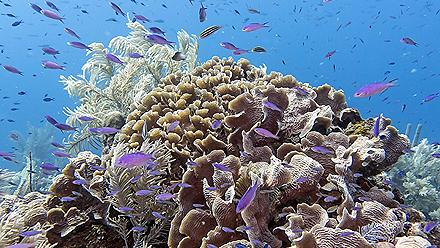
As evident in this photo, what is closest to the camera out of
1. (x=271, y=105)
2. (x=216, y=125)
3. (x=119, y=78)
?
(x=271, y=105)

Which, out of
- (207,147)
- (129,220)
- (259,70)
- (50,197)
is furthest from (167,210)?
(259,70)

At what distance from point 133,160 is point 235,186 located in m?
0.96

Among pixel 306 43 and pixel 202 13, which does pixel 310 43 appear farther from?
pixel 202 13

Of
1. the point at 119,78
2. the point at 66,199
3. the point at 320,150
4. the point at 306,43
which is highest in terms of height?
the point at 306,43

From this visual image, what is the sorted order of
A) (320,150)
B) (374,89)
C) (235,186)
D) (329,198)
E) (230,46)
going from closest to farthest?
(329,198), (235,186), (320,150), (374,89), (230,46)

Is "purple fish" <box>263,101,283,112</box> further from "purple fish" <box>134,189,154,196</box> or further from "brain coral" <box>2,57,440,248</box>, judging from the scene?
"purple fish" <box>134,189,154,196</box>

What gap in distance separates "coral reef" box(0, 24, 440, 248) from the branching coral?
2134mm

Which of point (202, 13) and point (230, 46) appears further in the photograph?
point (230, 46)

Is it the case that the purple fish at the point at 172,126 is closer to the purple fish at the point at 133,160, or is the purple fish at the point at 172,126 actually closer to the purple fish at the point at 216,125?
the purple fish at the point at 216,125

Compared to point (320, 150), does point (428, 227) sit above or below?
below

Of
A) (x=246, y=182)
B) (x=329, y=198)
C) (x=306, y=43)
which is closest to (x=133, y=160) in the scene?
(x=246, y=182)

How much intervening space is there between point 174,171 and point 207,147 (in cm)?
49

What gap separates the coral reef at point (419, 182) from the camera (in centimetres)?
898

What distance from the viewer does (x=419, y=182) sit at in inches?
357
